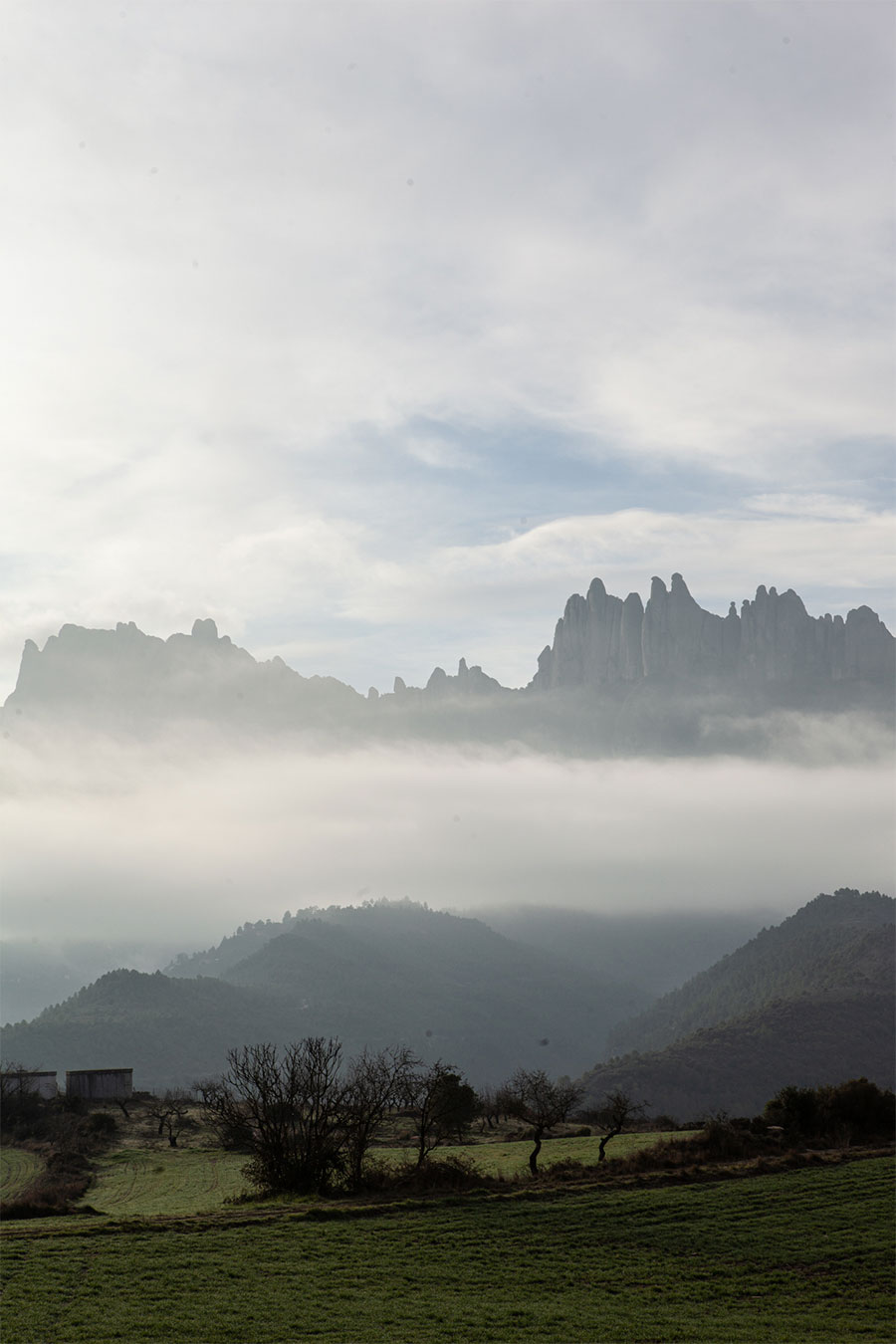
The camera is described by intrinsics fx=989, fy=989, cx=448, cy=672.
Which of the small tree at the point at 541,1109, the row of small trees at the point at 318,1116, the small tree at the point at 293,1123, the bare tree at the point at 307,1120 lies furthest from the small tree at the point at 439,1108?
the small tree at the point at 293,1123

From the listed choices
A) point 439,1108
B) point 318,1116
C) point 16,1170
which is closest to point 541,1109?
point 439,1108

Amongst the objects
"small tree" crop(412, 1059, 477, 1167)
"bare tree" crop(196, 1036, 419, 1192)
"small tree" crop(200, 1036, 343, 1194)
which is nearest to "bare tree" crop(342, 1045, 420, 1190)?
"bare tree" crop(196, 1036, 419, 1192)

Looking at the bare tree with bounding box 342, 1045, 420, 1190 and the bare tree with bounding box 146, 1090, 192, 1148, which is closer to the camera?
the bare tree with bounding box 342, 1045, 420, 1190

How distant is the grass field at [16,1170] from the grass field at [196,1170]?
4385 millimetres

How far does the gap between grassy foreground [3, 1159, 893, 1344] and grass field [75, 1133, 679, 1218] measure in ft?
27.3

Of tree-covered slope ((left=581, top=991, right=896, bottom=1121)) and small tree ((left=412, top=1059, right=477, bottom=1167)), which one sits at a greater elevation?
small tree ((left=412, top=1059, right=477, bottom=1167))

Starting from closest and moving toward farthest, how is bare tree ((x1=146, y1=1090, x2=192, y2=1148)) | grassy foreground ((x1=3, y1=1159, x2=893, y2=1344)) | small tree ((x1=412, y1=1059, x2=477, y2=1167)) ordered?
grassy foreground ((x1=3, y1=1159, x2=893, y2=1344)), small tree ((x1=412, y1=1059, x2=477, y2=1167)), bare tree ((x1=146, y1=1090, x2=192, y2=1148))

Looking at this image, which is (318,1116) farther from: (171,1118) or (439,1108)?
(171,1118)

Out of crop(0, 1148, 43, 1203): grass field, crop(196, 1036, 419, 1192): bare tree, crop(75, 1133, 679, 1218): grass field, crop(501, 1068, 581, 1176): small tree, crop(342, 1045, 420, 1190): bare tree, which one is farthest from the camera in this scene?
crop(0, 1148, 43, 1203): grass field

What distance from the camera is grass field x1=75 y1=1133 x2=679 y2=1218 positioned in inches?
2056

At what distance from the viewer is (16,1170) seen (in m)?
69.3

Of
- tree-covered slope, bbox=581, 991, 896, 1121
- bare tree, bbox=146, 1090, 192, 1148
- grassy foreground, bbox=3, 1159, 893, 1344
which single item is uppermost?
grassy foreground, bbox=3, 1159, 893, 1344

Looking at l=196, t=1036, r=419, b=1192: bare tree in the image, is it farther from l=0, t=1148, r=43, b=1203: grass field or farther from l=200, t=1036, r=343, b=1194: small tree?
l=0, t=1148, r=43, b=1203: grass field

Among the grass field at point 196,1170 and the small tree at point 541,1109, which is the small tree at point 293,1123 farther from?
the small tree at point 541,1109
